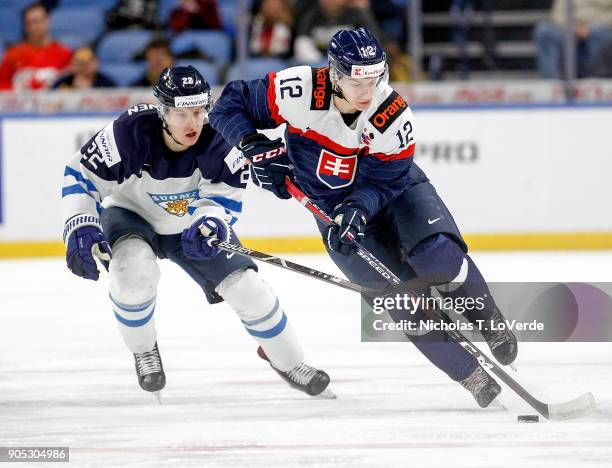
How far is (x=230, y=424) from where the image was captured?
11.4ft

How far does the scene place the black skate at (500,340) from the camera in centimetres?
376

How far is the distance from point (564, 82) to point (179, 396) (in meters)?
3.99

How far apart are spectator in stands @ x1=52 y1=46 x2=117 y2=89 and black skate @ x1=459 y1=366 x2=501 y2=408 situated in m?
4.22

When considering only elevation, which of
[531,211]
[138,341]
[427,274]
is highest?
[427,274]

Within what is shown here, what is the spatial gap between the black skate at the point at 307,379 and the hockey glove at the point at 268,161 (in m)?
0.56

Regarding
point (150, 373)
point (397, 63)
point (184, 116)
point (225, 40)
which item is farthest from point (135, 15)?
point (150, 373)

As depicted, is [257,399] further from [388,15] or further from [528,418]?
[388,15]

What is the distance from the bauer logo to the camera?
12.8 feet

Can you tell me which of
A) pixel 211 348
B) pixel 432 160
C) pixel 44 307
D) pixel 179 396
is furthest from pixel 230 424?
pixel 432 160

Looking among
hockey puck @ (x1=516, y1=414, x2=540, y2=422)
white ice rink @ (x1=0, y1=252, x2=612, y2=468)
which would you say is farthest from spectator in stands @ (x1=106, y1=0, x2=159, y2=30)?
hockey puck @ (x1=516, y1=414, x2=540, y2=422)

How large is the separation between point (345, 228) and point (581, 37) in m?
4.02

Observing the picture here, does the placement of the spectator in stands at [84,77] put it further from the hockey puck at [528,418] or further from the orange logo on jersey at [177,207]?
the hockey puck at [528,418]

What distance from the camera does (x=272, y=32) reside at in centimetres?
731

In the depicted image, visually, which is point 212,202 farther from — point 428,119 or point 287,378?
point 428,119
